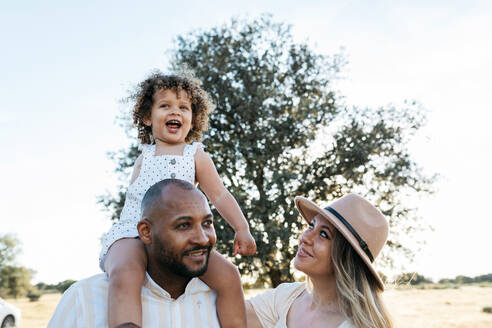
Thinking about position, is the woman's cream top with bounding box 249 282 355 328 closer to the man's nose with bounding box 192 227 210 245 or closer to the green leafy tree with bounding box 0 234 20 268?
the man's nose with bounding box 192 227 210 245

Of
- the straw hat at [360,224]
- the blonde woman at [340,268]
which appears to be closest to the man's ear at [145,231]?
the blonde woman at [340,268]

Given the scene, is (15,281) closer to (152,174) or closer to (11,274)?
(11,274)

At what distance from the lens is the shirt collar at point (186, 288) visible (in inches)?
103

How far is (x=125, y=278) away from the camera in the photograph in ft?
8.13

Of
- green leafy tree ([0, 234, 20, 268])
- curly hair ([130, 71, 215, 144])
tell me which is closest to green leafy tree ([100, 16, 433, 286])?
curly hair ([130, 71, 215, 144])

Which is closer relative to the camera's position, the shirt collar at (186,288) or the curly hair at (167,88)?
the shirt collar at (186,288)

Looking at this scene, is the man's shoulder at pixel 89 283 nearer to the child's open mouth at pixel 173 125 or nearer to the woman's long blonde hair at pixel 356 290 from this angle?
the child's open mouth at pixel 173 125

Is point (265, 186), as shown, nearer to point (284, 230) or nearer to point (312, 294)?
point (284, 230)

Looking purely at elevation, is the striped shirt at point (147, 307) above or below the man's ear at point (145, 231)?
below

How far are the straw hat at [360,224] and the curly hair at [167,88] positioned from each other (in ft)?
4.00

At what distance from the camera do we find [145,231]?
252cm

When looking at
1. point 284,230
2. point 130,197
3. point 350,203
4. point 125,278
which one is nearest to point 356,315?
point 350,203

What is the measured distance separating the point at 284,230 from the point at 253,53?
5.22 m

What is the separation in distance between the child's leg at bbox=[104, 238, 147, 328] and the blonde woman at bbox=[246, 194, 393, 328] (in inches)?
43.8
